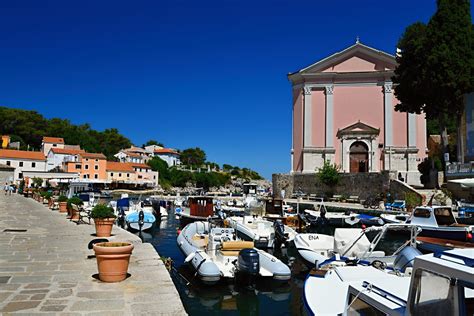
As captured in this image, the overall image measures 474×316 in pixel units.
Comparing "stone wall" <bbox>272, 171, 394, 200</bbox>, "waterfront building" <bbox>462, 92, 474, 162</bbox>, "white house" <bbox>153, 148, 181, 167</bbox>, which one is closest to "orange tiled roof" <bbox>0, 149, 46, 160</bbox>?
"stone wall" <bbox>272, 171, 394, 200</bbox>

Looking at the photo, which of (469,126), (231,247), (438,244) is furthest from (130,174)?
(231,247)

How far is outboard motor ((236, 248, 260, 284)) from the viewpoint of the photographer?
9836 mm

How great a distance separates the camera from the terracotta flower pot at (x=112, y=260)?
633cm

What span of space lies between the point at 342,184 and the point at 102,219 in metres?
28.5

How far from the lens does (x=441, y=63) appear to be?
25312 millimetres

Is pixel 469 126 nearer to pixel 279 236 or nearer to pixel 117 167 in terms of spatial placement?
pixel 279 236

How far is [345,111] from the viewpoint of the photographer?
40281 millimetres

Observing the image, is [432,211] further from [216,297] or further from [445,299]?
[445,299]

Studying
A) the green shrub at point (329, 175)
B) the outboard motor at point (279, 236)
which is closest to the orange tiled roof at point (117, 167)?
the green shrub at point (329, 175)

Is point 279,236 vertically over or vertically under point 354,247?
under

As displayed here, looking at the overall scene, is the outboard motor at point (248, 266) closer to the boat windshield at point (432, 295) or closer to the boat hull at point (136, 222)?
the boat windshield at point (432, 295)

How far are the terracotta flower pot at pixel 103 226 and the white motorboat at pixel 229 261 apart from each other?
2382mm

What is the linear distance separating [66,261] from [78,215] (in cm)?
891

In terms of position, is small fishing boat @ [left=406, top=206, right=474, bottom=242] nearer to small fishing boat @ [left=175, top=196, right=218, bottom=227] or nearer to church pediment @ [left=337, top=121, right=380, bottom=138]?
small fishing boat @ [left=175, top=196, right=218, bottom=227]
